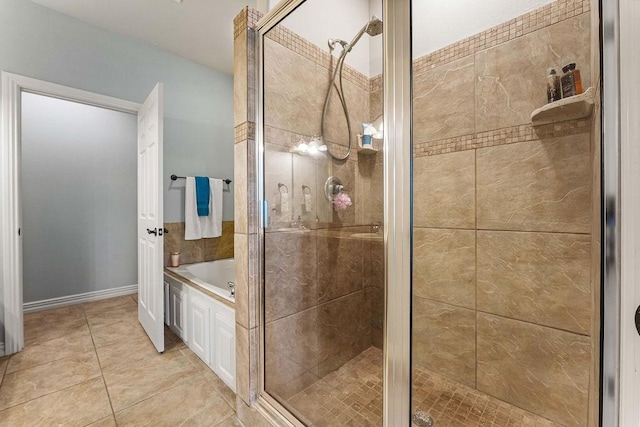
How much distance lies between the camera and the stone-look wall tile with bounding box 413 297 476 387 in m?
1.48

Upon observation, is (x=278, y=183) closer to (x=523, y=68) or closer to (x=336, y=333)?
(x=336, y=333)

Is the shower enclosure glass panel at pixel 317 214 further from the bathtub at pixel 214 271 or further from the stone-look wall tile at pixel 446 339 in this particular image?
the bathtub at pixel 214 271

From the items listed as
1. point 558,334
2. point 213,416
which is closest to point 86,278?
point 213,416

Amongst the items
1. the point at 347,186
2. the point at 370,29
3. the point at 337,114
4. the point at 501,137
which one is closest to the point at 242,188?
the point at 347,186

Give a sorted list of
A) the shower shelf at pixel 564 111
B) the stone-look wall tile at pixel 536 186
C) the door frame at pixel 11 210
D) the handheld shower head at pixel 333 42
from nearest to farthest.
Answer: the shower shelf at pixel 564 111 < the stone-look wall tile at pixel 536 186 < the handheld shower head at pixel 333 42 < the door frame at pixel 11 210

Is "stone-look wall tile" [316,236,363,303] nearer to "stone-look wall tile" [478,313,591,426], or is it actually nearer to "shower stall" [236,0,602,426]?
"shower stall" [236,0,602,426]

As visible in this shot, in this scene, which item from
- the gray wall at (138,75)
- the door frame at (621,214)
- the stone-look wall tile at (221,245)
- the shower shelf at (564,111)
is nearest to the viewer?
the door frame at (621,214)

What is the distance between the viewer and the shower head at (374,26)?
91 centimetres

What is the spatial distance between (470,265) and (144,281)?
8.16 ft

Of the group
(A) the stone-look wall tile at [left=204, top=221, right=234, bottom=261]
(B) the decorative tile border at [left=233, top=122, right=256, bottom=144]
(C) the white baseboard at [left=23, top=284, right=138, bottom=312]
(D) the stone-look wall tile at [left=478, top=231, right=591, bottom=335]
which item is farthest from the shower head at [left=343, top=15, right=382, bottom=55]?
(C) the white baseboard at [left=23, top=284, right=138, bottom=312]

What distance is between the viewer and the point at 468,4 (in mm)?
1449

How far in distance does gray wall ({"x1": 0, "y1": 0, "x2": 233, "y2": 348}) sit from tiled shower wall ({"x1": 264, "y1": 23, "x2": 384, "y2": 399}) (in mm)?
1920

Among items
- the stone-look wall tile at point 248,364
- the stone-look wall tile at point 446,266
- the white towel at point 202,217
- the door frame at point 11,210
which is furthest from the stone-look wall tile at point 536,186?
the door frame at point 11,210

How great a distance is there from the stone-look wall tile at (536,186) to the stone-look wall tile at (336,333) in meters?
0.85
